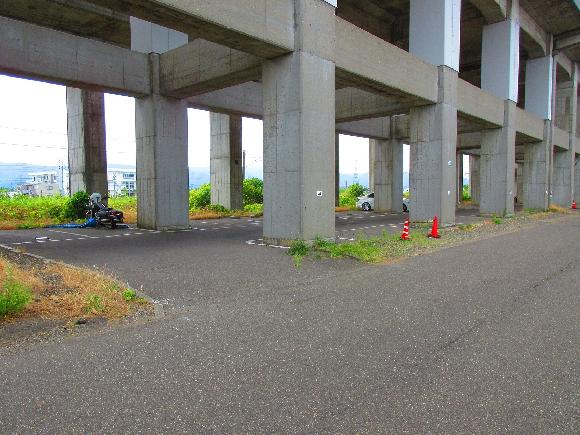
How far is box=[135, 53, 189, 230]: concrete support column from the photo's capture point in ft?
52.0

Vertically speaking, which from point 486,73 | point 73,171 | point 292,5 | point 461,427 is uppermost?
point 486,73

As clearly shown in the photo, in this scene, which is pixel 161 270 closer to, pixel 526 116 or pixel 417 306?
pixel 417 306

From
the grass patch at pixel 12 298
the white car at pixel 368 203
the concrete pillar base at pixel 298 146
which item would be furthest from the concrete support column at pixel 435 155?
the grass patch at pixel 12 298

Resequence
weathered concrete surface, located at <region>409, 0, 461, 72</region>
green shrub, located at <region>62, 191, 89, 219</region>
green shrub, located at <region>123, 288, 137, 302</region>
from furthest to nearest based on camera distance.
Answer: green shrub, located at <region>62, 191, 89, 219</region>, weathered concrete surface, located at <region>409, 0, 461, 72</region>, green shrub, located at <region>123, 288, 137, 302</region>

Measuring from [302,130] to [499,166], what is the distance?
18685 millimetres

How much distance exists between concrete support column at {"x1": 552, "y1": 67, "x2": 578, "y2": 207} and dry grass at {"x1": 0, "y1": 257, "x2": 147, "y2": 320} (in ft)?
134

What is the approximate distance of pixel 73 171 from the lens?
23938 mm

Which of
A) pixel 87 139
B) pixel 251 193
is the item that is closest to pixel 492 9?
pixel 251 193

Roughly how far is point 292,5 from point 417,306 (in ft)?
29.1

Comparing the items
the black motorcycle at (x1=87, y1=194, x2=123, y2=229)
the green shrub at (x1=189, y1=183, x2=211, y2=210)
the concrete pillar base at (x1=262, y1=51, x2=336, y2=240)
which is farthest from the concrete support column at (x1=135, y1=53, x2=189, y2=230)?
the green shrub at (x1=189, y1=183, x2=211, y2=210)

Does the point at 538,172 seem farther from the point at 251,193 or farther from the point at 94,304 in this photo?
the point at 94,304

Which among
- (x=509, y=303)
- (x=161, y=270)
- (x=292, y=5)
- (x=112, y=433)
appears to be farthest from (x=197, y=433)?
(x=292, y=5)

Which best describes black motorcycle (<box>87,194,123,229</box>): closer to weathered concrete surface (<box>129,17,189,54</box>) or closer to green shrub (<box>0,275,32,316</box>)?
weathered concrete surface (<box>129,17,189,54</box>)

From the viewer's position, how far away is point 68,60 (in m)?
13.3
